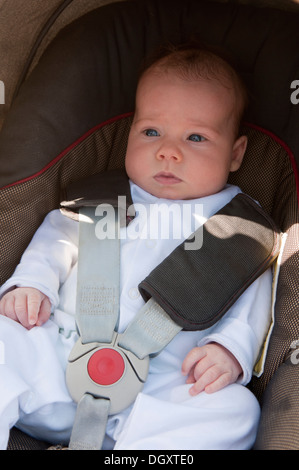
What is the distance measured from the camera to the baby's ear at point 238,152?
5.80ft

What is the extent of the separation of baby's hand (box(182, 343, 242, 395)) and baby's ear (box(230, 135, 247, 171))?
586 mm

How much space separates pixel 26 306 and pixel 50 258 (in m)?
0.18

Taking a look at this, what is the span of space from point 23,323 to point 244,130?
0.85 metres

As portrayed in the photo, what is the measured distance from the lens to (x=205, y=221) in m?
1.65

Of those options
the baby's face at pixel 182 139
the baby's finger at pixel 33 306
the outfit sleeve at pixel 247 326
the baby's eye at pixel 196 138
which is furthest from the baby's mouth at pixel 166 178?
the baby's finger at pixel 33 306


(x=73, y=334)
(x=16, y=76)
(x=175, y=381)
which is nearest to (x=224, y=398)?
(x=175, y=381)

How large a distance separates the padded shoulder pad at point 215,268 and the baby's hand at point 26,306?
250 millimetres

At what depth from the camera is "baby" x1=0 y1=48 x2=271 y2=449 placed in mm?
1276

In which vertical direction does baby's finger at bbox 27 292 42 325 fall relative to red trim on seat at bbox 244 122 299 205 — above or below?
below

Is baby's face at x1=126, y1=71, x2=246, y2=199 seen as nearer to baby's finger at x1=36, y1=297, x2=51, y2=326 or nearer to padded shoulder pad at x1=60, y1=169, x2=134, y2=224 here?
padded shoulder pad at x1=60, y1=169, x2=134, y2=224

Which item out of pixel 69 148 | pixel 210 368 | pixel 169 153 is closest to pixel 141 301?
pixel 210 368

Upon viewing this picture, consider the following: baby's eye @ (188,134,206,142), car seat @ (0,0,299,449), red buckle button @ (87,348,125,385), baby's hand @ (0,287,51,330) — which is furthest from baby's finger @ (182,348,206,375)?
baby's eye @ (188,134,206,142)
